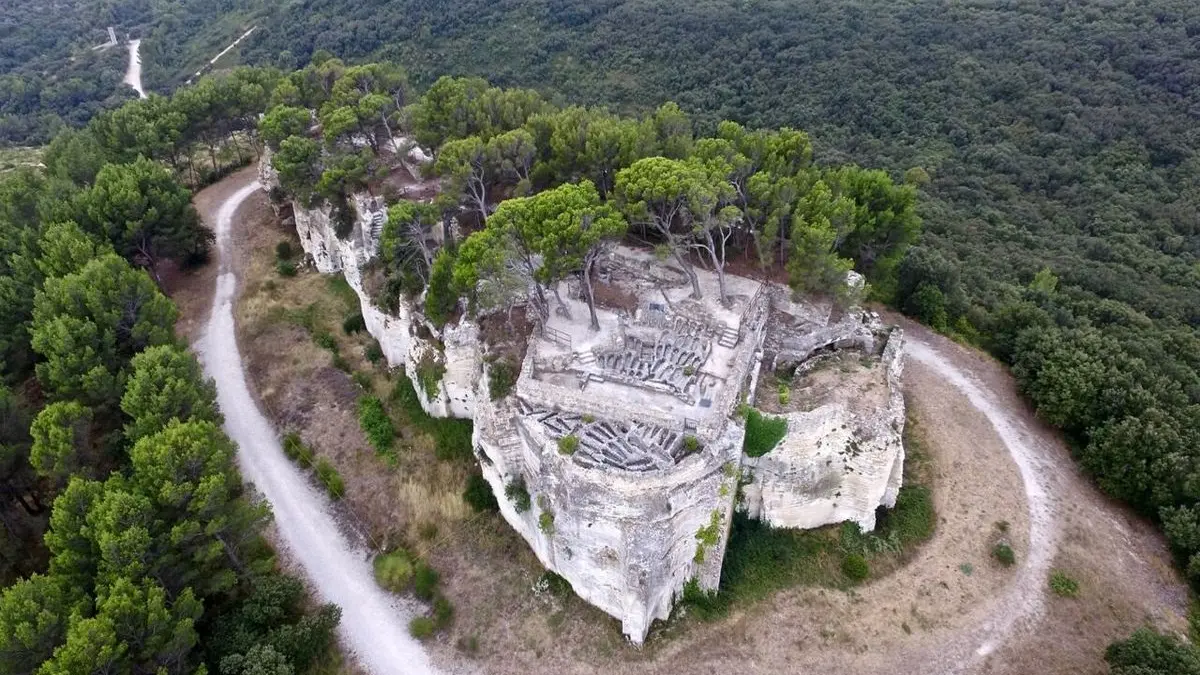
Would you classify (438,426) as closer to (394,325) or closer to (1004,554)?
(394,325)

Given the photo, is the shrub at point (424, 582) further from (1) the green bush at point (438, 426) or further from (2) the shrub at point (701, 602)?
(2) the shrub at point (701, 602)

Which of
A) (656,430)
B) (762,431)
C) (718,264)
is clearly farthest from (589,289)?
(762,431)

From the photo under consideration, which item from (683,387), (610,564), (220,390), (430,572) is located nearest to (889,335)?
(683,387)

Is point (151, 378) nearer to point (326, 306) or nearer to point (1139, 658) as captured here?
point (326, 306)

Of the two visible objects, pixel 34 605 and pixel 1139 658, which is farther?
pixel 1139 658

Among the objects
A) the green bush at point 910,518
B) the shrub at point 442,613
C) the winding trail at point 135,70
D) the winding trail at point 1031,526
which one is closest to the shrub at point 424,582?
the shrub at point 442,613

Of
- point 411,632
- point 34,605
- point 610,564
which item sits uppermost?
point 34,605

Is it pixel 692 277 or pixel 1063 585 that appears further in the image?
pixel 692 277

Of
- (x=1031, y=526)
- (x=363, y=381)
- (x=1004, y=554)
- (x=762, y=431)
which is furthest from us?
(x=363, y=381)
